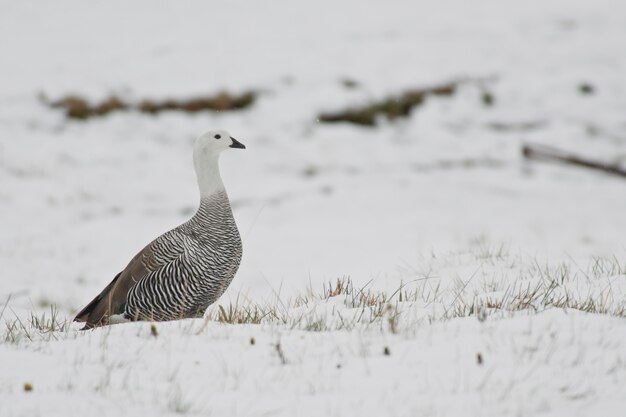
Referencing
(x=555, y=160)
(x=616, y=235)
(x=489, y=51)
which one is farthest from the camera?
(x=489, y=51)

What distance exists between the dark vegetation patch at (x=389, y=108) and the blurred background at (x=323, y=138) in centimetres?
6

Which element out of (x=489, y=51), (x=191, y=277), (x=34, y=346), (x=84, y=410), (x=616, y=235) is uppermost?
(x=489, y=51)

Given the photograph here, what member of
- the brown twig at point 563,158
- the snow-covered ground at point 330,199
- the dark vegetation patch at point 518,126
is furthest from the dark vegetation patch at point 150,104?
the brown twig at point 563,158

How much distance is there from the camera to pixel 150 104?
1703 centimetres

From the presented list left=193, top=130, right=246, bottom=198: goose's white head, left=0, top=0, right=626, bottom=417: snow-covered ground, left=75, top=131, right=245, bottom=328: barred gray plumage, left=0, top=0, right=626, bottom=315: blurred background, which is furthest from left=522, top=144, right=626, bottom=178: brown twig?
left=75, top=131, right=245, bottom=328: barred gray plumage

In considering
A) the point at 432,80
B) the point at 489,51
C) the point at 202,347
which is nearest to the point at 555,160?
the point at 432,80

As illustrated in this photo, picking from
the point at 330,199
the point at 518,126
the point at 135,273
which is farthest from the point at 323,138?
the point at 135,273

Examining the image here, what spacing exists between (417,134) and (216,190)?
35.8 feet

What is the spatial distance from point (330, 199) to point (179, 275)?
7.29 m

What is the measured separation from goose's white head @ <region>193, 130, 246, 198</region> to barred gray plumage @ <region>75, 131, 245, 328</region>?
14 cm

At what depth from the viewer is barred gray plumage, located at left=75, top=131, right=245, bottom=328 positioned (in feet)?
16.2

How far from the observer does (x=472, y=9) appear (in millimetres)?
25281

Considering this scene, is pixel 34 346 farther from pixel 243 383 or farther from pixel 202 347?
pixel 243 383

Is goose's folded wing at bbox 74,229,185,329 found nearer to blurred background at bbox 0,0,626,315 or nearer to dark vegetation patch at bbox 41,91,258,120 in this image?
blurred background at bbox 0,0,626,315
